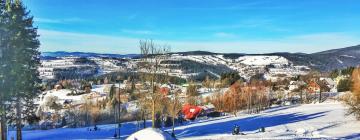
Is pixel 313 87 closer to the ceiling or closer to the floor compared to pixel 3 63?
closer to the floor

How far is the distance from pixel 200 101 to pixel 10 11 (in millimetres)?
87109

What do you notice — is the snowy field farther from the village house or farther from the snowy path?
the village house

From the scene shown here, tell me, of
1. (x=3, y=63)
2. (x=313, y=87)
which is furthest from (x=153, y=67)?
(x=313, y=87)

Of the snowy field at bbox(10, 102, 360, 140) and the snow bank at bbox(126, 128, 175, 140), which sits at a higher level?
the snow bank at bbox(126, 128, 175, 140)

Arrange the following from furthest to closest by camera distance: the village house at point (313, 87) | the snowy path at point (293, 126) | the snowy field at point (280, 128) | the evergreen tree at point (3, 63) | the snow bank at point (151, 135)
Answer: the village house at point (313, 87)
the snowy field at point (280, 128)
the snowy path at point (293, 126)
the evergreen tree at point (3, 63)
the snow bank at point (151, 135)

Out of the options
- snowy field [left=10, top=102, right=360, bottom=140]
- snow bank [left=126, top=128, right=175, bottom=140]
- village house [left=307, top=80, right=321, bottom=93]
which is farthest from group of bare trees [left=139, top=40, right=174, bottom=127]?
village house [left=307, top=80, right=321, bottom=93]

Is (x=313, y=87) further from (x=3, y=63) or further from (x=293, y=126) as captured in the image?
(x=3, y=63)

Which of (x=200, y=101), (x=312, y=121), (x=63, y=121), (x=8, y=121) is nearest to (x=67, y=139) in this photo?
(x=8, y=121)

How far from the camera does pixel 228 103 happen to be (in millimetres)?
93562

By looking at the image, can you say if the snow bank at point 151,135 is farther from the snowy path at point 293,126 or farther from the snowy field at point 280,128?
the snowy field at point 280,128

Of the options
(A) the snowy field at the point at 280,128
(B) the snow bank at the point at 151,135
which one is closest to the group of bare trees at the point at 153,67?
(A) the snowy field at the point at 280,128

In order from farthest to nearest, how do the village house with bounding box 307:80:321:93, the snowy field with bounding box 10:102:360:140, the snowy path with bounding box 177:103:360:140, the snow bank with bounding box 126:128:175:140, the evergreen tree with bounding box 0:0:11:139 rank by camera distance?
the village house with bounding box 307:80:321:93 < the snowy field with bounding box 10:102:360:140 < the snowy path with bounding box 177:103:360:140 < the evergreen tree with bounding box 0:0:11:139 < the snow bank with bounding box 126:128:175:140

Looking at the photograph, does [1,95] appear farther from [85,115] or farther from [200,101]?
[200,101]

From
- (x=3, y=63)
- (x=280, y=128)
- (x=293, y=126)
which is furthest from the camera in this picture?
(x=293, y=126)
